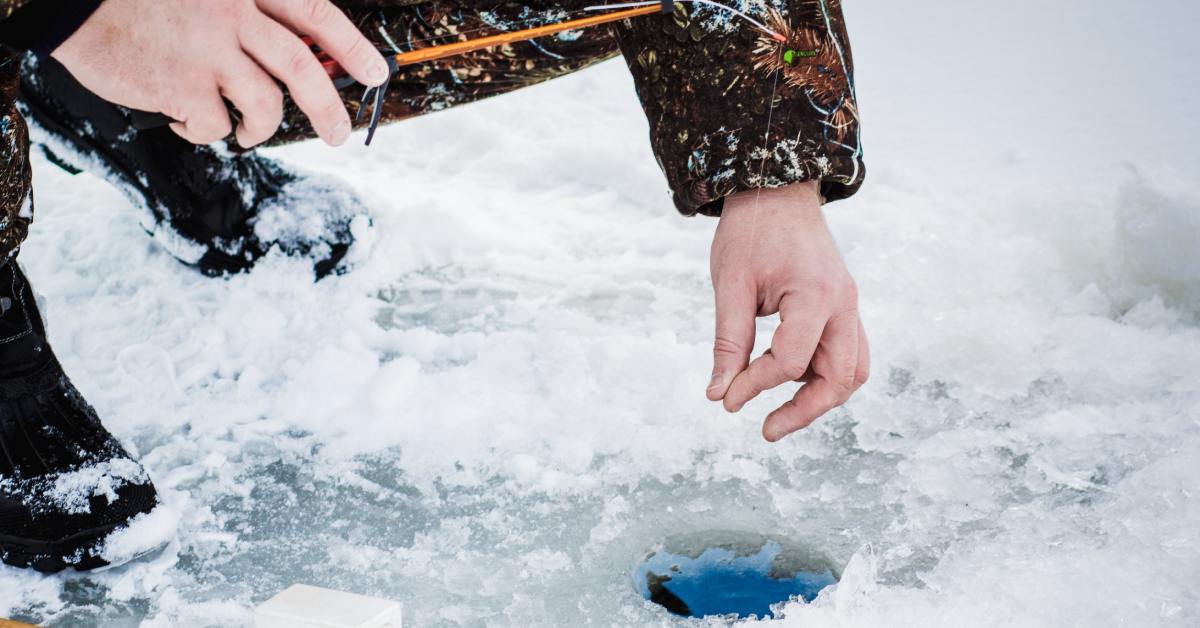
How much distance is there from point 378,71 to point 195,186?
0.83 m

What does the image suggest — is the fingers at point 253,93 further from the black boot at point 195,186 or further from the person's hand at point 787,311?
the black boot at point 195,186

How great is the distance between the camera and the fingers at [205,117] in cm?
109

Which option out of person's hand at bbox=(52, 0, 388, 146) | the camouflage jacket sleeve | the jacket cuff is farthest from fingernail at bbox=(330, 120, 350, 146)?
the camouflage jacket sleeve

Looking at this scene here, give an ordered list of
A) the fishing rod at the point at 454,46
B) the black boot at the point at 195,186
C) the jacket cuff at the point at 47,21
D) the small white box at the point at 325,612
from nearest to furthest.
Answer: the small white box at the point at 325,612, the jacket cuff at the point at 47,21, the fishing rod at the point at 454,46, the black boot at the point at 195,186

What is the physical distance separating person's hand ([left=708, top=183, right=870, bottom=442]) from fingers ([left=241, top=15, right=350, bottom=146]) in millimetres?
478

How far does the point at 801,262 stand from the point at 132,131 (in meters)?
1.22

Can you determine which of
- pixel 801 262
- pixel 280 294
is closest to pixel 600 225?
pixel 280 294

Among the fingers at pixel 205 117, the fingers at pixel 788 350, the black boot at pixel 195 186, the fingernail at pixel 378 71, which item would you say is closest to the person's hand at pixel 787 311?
the fingers at pixel 788 350

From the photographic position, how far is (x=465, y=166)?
101 inches

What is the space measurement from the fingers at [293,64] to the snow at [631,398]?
525 mm

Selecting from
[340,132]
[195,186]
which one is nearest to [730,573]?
[340,132]

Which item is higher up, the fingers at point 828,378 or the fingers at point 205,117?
the fingers at point 205,117

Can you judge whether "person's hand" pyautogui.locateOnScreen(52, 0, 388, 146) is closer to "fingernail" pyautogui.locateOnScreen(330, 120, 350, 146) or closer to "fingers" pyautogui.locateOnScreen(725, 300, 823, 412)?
"fingernail" pyautogui.locateOnScreen(330, 120, 350, 146)

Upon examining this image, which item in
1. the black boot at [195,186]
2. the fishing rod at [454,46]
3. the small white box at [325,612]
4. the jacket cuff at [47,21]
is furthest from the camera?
the black boot at [195,186]
